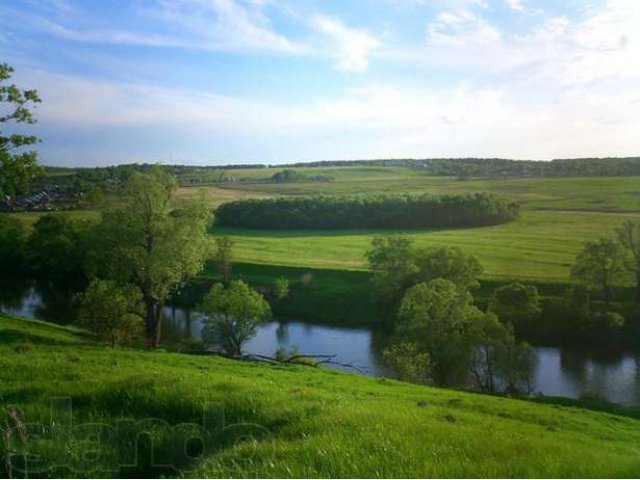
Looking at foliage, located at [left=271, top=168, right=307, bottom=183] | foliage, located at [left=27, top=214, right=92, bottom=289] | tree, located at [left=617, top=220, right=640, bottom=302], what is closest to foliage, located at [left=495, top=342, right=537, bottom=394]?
tree, located at [left=617, top=220, right=640, bottom=302]

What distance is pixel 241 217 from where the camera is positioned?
10544 cm

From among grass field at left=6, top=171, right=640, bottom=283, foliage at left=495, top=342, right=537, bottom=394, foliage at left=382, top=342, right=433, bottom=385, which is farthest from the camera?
grass field at left=6, top=171, right=640, bottom=283

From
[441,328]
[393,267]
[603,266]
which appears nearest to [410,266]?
[393,267]

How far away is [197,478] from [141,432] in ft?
7.80

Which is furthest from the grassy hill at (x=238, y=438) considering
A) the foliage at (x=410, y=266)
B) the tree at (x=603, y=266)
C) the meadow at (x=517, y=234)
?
the meadow at (x=517, y=234)

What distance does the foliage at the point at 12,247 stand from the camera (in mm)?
77812

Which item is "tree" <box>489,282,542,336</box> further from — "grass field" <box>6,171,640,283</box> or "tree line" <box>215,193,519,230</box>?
"tree line" <box>215,193,519,230</box>

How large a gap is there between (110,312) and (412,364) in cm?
1721

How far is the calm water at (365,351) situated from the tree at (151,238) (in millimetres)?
15839

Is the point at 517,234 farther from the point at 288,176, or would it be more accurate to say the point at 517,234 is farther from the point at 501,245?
the point at 288,176

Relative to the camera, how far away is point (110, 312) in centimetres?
3222

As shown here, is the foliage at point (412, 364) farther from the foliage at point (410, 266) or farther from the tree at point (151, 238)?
the foliage at point (410, 266)

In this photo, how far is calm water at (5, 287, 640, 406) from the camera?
38344 mm

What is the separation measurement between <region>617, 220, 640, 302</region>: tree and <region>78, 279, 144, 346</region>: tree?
4274cm
